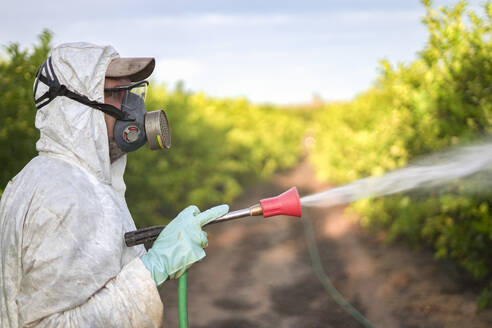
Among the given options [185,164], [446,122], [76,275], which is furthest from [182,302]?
[185,164]

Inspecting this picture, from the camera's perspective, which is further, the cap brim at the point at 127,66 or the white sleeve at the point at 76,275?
the cap brim at the point at 127,66

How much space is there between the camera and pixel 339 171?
14.2m

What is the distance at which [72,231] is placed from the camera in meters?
1.85

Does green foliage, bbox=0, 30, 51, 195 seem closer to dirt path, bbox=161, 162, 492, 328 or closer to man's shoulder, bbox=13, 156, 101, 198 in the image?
man's shoulder, bbox=13, 156, 101, 198

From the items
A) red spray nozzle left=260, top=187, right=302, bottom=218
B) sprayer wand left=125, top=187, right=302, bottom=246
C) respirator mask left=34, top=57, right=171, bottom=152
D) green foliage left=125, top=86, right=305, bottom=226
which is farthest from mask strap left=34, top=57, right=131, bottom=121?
green foliage left=125, top=86, right=305, bottom=226

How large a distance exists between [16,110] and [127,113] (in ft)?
8.52

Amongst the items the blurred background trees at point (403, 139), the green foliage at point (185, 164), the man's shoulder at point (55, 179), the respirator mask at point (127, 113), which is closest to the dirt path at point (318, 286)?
the blurred background trees at point (403, 139)

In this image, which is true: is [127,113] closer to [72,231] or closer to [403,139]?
[72,231]

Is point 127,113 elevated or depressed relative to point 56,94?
depressed

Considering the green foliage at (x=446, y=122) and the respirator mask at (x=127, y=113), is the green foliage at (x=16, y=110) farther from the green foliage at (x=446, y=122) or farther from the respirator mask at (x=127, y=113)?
the green foliage at (x=446, y=122)

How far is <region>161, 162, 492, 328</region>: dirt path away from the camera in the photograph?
18.6ft

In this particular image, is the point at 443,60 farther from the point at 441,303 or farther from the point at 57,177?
the point at 57,177

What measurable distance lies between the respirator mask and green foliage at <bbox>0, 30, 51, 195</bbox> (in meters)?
2.26

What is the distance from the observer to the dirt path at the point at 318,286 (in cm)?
566
